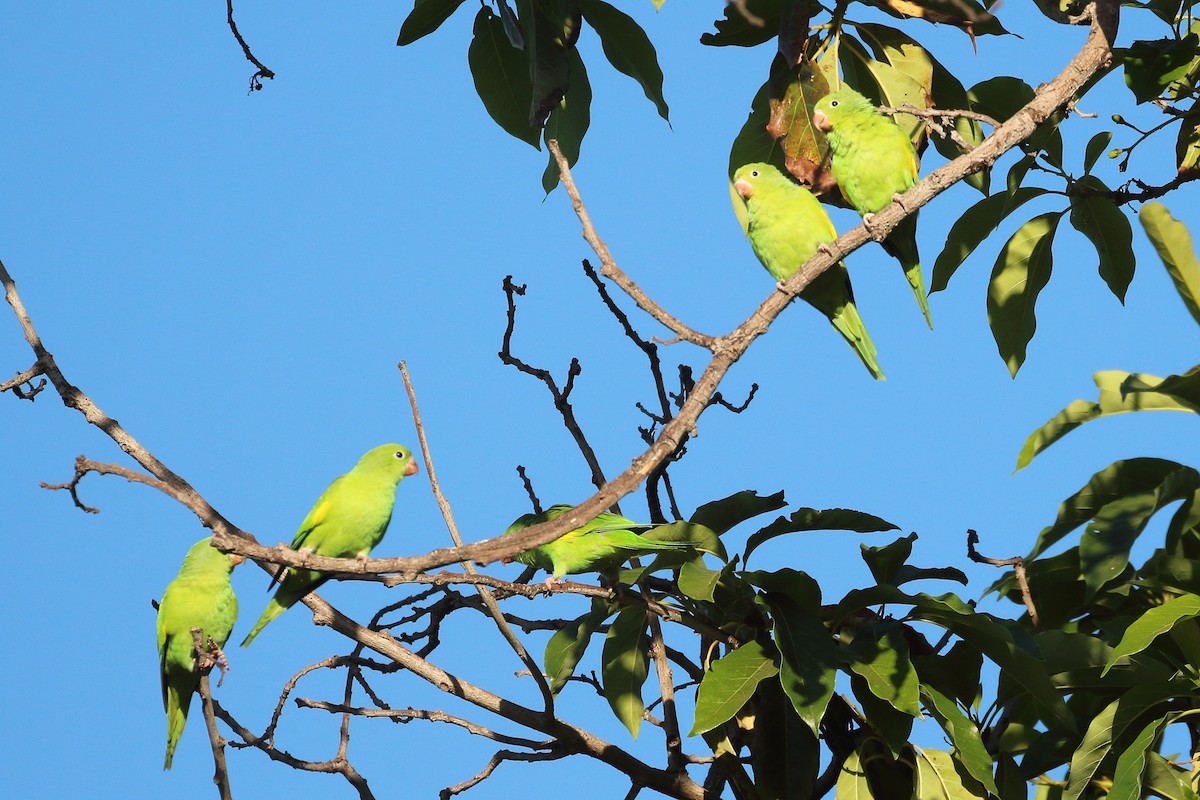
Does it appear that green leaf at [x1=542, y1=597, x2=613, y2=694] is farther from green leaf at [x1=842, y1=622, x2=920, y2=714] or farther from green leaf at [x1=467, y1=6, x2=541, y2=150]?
green leaf at [x1=467, y1=6, x2=541, y2=150]

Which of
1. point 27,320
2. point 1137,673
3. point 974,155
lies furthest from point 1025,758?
point 27,320

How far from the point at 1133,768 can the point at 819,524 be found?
100 centimetres

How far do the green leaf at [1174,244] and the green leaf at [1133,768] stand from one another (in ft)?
3.68

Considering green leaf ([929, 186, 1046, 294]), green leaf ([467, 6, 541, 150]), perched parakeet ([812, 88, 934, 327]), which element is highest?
green leaf ([467, 6, 541, 150])

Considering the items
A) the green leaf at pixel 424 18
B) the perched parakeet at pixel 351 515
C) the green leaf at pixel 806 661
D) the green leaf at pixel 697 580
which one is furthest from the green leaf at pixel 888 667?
the green leaf at pixel 424 18

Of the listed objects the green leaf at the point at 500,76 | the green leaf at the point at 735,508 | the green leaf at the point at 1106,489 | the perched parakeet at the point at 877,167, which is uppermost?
the green leaf at the point at 500,76

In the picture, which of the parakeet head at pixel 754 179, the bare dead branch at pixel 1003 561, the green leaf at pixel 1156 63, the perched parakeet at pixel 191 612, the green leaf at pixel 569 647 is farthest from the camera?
the perched parakeet at pixel 191 612

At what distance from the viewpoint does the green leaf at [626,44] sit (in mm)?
3402

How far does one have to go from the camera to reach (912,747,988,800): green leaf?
2.94 meters

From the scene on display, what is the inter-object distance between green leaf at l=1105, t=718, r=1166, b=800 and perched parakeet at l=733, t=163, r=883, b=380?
203cm

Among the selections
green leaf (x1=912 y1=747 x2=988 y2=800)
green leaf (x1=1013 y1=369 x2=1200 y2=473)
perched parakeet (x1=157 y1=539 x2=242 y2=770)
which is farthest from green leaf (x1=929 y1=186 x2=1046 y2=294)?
perched parakeet (x1=157 y1=539 x2=242 y2=770)

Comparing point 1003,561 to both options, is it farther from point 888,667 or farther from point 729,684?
point 729,684

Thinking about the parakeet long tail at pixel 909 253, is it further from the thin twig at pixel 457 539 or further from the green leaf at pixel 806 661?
the thin twig at pixel 457 539

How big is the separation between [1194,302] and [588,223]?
5.44 feet
